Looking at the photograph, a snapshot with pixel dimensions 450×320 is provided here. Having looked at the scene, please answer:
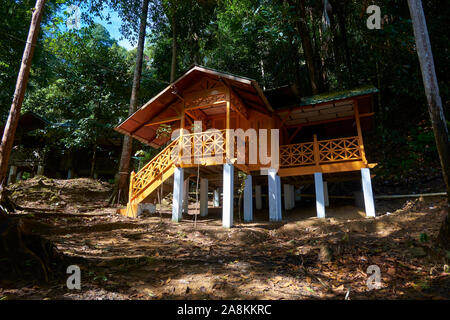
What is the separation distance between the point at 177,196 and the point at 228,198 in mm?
2297

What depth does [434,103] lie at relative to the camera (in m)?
5.18

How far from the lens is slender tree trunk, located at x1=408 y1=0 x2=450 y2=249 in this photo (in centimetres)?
491

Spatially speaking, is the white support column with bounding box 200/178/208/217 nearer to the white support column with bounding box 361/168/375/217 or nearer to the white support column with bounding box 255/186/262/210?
the white support column with bounding box 255/186/262/210

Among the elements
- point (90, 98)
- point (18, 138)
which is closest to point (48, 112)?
point (18, 138)

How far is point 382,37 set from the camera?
12031mm

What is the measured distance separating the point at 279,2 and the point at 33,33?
42.3 feet

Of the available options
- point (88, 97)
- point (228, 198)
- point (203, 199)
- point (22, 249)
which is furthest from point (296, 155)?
point (88, 97)

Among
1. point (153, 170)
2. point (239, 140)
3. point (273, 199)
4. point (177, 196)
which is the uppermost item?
point (239, 140)

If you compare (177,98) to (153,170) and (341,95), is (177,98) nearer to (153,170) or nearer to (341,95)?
(153,170)

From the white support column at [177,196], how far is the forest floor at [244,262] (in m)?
1.15

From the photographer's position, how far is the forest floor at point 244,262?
379cm

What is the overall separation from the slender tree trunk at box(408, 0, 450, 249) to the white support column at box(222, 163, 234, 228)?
5.89 metres

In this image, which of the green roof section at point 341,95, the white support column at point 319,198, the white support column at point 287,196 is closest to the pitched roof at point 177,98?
the green roof section at point 341,95

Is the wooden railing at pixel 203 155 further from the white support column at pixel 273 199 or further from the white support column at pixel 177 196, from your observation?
the white support column at pixel 273 199
